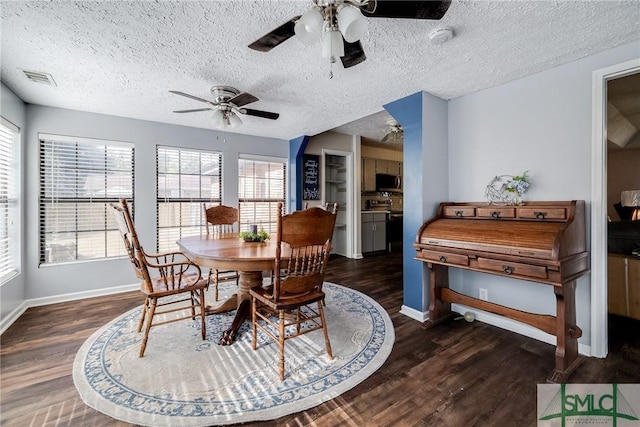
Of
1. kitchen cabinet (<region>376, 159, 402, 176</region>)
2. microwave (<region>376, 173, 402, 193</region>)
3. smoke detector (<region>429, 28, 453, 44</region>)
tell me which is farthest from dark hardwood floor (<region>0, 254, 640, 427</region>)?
kitchen cabinet (<region>376, 159, 402, 176</region>)

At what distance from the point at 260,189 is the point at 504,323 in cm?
395

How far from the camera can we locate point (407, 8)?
1.30 meters

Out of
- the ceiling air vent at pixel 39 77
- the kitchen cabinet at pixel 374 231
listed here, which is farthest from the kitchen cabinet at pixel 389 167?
the ceiling air vent at pixel 39 77

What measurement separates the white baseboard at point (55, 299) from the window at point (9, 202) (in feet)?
1.30

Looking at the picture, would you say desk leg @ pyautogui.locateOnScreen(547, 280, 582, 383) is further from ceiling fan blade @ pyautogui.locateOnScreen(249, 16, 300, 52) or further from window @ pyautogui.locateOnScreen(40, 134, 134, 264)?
window @ pyautogui.locateOnScreen(40, 134, 134, 264)

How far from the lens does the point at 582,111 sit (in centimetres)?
217

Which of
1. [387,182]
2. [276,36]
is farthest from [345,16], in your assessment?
[387,182]

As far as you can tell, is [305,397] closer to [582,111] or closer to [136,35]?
[136,35]

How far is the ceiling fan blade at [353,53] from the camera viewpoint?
1.67 m

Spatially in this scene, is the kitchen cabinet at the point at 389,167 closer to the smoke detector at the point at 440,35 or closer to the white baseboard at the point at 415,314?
the white baseboard at the point at 415,314

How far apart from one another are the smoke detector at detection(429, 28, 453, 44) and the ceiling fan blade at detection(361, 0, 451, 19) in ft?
1.61

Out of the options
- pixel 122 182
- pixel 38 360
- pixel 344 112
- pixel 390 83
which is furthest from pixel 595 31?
pixel 122 182

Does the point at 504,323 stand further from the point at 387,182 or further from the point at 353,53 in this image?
the point at 387,182

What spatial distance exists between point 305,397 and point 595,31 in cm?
304
